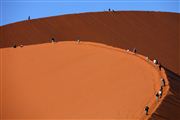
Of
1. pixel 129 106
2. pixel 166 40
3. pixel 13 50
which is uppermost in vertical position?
pixel 166 40

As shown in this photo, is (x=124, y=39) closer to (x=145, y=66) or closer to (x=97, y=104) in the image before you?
(x=145, y=66)

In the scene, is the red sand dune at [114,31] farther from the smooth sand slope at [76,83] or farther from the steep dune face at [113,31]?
the smooth sand slope at [76,83]

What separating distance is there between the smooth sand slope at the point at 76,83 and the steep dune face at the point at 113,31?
14.8m

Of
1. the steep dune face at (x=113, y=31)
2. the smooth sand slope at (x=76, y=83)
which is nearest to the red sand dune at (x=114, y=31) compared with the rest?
the steep dune face at (x=113, y=31)

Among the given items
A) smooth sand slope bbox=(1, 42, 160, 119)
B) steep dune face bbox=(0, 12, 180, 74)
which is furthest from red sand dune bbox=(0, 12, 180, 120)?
smooth sand slope bbox=(1, 42, 160, 119)

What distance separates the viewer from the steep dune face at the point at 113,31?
152ft

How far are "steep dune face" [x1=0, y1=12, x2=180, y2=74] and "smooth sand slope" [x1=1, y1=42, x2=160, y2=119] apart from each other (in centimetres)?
1480

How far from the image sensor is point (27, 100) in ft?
76.2

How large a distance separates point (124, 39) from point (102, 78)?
893 inches

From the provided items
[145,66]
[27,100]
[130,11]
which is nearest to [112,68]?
[145,66]

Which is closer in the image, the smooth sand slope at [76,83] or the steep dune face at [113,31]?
the smooth sand slope at [76,83]

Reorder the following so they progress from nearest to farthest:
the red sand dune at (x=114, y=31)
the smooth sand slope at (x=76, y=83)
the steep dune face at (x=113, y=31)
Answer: the smooth sand slope at (x=76, y=83)
the red sand dune at (x=114, y=31)
the steep dune face at (x=113, y=31)

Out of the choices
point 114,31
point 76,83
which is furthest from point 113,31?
point 76,83

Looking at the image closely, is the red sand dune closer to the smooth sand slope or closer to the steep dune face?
the steep dune face
